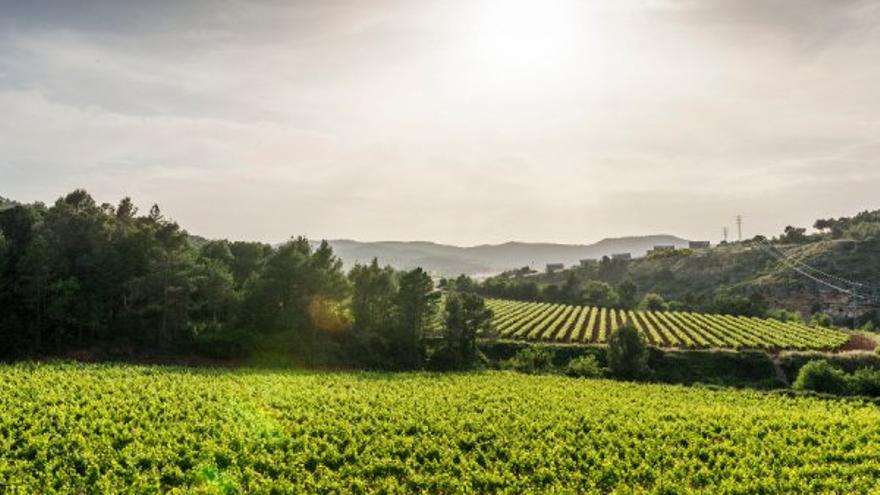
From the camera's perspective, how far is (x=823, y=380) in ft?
205

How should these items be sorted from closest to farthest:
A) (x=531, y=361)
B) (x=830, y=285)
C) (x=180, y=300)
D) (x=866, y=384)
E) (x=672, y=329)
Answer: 1. (x=866, y=384)
2. (x=180, y=300)
3. (x=531, y=361)
4. (x=672, y=329)
5. (x=830, y=285)

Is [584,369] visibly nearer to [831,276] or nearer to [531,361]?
[531,361]

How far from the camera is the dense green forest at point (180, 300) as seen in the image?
5759 cm

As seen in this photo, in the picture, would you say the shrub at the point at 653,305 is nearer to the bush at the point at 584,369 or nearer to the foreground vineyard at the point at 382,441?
the bush at the point at 584,369

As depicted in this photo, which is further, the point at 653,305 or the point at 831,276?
the point at 831,276

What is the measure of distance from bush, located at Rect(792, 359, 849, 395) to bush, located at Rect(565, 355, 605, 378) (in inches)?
789

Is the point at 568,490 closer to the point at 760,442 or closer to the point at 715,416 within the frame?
the point at 760,442

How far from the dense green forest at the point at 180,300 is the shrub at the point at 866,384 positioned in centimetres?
3908

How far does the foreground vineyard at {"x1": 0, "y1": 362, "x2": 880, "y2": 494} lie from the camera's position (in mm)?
24969

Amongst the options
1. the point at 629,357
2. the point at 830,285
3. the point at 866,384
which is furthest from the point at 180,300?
the point at 830,285

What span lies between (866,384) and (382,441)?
55.6 m

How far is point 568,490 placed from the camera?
2578cm

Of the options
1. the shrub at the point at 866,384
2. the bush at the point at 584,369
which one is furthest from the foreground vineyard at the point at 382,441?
the bush at the point at 584,369

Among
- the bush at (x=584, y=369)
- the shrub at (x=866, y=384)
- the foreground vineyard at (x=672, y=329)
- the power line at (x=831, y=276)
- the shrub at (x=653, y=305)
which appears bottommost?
the shrub at (x=866, y=384)
